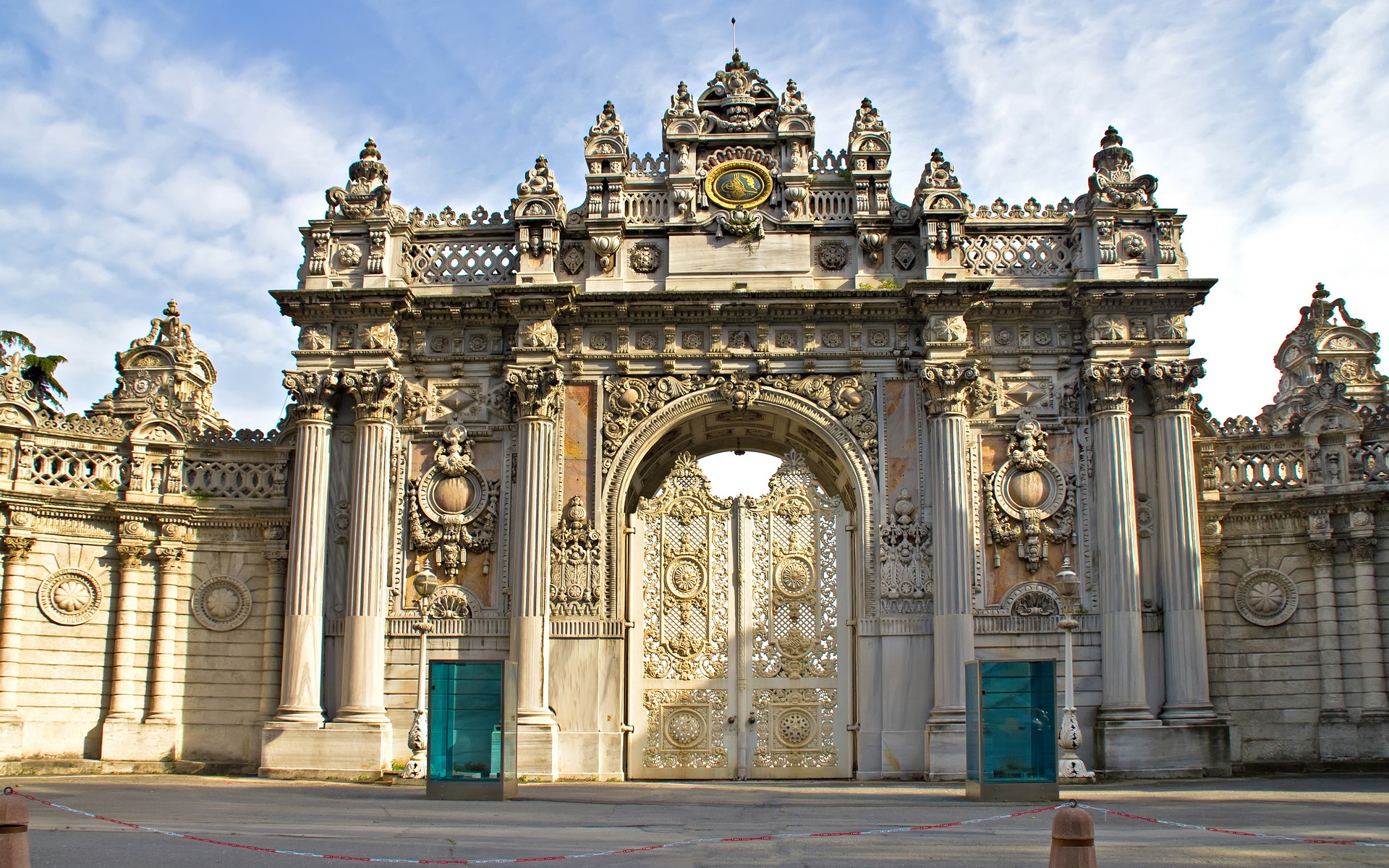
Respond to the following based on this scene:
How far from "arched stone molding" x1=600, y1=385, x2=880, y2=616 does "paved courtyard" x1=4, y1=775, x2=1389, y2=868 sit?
372 centimetres

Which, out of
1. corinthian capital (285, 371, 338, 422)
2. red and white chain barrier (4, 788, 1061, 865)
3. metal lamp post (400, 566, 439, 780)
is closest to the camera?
red and white chain barrier (4, 788, 1061, 865)

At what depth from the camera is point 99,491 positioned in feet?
72.0

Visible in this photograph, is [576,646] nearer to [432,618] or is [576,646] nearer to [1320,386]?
[432,618]

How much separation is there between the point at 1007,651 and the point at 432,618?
9.64 metres

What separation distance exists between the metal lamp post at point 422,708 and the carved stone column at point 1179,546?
466 inches

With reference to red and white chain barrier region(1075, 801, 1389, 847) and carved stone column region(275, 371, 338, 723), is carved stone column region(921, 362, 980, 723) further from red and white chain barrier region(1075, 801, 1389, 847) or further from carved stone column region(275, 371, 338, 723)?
carved stone column region(275, 371, 338, 723)

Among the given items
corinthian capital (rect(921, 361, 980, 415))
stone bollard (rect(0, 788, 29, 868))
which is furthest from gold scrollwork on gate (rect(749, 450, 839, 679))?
stone bollard (rect(0, 788, 29, 868))

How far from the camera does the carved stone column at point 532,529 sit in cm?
2062

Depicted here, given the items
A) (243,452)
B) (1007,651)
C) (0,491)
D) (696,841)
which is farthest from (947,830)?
(0,491)

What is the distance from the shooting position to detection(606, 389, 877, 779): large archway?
70.8 feet

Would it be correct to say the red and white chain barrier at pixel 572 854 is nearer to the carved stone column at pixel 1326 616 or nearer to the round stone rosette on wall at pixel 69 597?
the round stone rosette on wall at pixel 69 597

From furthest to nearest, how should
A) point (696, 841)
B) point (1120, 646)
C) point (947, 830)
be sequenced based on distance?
point (1120, 646) → point (947, 830) → point (696, 841)

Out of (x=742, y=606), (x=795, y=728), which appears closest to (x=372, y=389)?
(x=742, y=606)

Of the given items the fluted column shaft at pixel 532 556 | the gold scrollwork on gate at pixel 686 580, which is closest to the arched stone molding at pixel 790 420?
the gold scrollwork on gate at pixel 686 580
